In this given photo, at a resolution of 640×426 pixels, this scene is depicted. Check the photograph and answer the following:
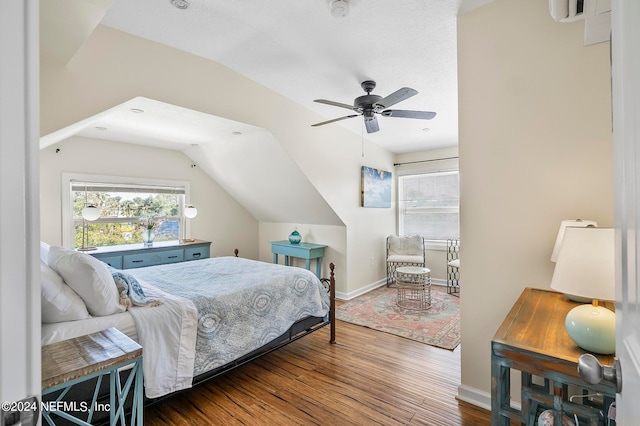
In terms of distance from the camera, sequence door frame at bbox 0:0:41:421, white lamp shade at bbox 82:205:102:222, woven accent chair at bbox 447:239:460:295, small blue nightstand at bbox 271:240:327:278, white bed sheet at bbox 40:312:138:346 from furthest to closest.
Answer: woven accent chair at bbox 447:239:460:295 → small blue nightstand at bbox 271:240:327:278 → white lamp shade at bbox 82:205:102:222 → white bed sheet at bbox 40:312:138:346 → door frame at bbox 0:0:41:421

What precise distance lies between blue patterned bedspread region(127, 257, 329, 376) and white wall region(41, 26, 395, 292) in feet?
4.75

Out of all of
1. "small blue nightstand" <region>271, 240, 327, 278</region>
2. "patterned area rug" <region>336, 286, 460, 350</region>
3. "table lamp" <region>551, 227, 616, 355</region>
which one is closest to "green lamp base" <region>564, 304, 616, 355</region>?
"table lamp" <region>551, 227, 616, 355</region>

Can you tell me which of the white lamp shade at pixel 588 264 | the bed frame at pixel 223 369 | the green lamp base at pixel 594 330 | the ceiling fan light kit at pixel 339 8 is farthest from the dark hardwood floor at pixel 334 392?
the ceiling fan light kit at pixel 339 8

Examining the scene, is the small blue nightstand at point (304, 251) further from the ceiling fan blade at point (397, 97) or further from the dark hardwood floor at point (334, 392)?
the ceiling fan blade at point (397, 97)

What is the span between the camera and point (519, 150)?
1960mm

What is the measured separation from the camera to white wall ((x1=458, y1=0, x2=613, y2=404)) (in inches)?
68.9

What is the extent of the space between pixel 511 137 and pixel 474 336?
1.39 metres

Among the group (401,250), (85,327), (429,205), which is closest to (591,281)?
(85,327)

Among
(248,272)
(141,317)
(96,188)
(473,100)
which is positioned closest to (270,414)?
(141,317)

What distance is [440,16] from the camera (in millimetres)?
2092

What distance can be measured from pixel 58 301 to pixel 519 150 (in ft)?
9.36

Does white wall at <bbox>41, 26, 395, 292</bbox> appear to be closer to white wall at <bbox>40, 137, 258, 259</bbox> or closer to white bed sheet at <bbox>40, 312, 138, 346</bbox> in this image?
white wall at <bbox>40, 137, 258, 259</bbox>

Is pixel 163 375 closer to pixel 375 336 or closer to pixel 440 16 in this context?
pixel 375 336

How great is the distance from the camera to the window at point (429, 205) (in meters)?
5.34
